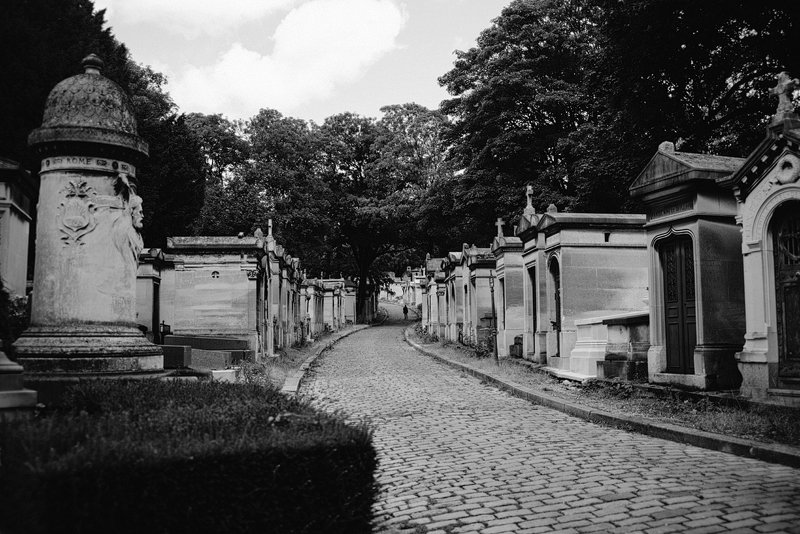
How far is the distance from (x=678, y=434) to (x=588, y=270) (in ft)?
27.8

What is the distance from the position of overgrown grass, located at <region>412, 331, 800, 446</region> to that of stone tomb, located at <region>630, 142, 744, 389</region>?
25.1 inches

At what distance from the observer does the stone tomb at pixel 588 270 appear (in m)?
15.9

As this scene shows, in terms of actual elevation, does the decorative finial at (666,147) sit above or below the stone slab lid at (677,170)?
above

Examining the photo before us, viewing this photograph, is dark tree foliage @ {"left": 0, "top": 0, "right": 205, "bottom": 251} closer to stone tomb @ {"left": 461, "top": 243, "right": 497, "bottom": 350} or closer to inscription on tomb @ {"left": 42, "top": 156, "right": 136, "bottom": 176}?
inscription on tomb @ {"left": 42, "top": 156, "right": 136, "bottom": 176}

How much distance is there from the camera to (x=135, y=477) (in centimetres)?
327

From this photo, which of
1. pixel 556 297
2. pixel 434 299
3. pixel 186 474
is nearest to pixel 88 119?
pixel 186 474

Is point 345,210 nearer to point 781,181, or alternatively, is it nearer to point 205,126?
point 205,126

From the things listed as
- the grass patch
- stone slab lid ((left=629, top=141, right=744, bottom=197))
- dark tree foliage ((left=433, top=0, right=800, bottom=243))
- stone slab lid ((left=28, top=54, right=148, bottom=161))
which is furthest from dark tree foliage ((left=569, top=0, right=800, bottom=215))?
the grass patch

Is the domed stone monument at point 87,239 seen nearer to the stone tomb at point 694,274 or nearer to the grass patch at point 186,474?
the grass patch at point 186,474

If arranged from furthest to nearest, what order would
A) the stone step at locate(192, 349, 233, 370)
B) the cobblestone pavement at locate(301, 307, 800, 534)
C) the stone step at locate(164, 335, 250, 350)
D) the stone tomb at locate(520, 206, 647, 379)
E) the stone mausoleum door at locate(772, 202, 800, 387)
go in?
the stone tomb at locate(520, 206, 647, 379)
the stone step at locate(164, 335, 250, 350)
the stone step at locate(192, 349, 233, 370)
the stone mausoleum door at locate(772, 202, 800, 387)
the cobblestone pavement at locate(301, 307, 800, 534)

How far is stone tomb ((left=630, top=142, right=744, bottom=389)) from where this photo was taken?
10.3 metres

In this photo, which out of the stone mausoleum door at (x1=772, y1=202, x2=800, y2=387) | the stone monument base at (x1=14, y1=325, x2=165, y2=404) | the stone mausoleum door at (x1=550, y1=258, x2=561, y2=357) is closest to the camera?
the stone monument base at (x1=14, y1=325, x2=165, y2=404)

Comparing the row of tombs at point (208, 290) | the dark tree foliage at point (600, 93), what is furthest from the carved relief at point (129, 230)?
the dark tree foliage at point (600, 93)

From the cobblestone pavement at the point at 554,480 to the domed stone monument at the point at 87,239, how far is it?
11.4ft
